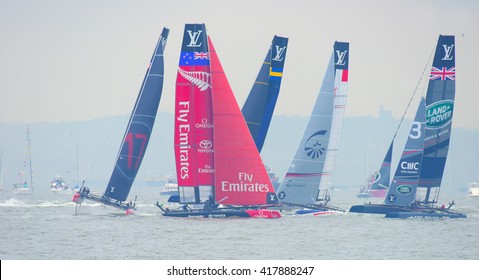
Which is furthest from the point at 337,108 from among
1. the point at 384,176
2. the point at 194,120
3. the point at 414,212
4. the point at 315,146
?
the point at 384,176

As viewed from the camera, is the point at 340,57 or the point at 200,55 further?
the point at 340,57

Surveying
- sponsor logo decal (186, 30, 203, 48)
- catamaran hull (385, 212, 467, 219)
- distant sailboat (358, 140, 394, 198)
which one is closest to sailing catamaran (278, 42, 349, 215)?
catamaran hull (385, 212, 467, 219)

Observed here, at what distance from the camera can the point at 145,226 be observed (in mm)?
52562

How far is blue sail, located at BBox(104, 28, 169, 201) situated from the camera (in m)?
59.3

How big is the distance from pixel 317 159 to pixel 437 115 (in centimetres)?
789

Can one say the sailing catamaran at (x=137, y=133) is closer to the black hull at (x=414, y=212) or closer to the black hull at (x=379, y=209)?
the black hull at (x=379, y=209)

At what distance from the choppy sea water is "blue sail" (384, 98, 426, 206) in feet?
6.46

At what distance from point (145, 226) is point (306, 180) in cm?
1307

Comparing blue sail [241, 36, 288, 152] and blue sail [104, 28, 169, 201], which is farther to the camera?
blue sail [241, 36, 288, 152]

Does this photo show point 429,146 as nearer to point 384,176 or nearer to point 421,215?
point 421,215

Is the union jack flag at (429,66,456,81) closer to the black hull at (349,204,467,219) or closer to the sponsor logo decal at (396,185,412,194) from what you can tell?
the sponsor logo decal at (396,185,412,194)

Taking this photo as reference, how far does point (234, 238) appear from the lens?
4591 centimetres

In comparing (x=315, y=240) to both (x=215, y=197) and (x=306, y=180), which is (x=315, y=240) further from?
(x=306, y=180)
